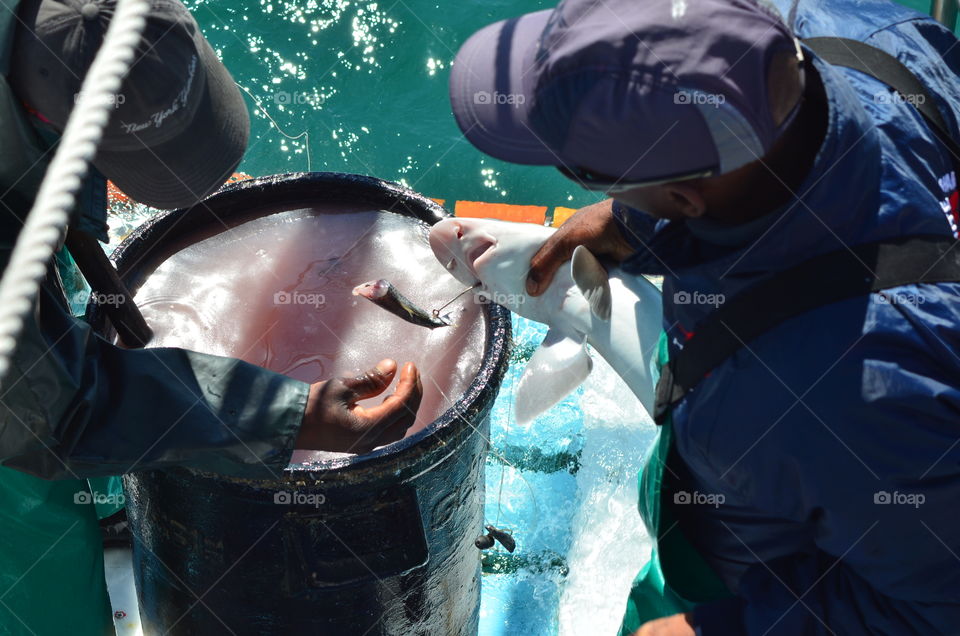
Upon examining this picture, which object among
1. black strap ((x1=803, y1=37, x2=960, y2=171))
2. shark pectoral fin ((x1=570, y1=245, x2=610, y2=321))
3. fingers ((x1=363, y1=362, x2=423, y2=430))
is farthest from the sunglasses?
fingers ((x1=363, y1=362, x2=423, y2=430))

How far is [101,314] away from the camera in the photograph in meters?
2.20

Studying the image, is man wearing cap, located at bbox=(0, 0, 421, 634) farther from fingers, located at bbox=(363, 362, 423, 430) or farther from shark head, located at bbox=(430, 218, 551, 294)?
shark head, located at bbox=(430, 218, 551, 294)

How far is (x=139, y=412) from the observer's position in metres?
1.88

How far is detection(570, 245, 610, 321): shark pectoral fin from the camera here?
2174 mm

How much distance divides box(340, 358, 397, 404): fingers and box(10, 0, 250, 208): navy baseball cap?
0.59 meters

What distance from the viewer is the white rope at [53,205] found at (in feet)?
4.14

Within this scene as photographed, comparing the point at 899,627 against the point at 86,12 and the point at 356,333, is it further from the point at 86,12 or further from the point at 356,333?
the point at 86,12

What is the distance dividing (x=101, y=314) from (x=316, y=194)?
0.78 meters

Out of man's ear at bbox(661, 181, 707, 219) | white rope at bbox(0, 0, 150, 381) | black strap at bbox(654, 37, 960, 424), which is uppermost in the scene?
white rope at bbox(0, 0, 150, 381)

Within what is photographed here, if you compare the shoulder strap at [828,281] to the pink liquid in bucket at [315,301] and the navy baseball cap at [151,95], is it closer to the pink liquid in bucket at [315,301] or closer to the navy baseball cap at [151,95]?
the pink liquid in bucket at [315,301]

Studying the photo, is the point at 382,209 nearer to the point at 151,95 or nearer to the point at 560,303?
the point at 560,303

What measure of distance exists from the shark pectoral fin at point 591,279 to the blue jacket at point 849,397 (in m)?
0.47

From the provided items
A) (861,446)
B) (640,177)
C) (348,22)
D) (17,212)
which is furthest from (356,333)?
(348,22)

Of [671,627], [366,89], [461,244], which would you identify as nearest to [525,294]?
[461,244]
